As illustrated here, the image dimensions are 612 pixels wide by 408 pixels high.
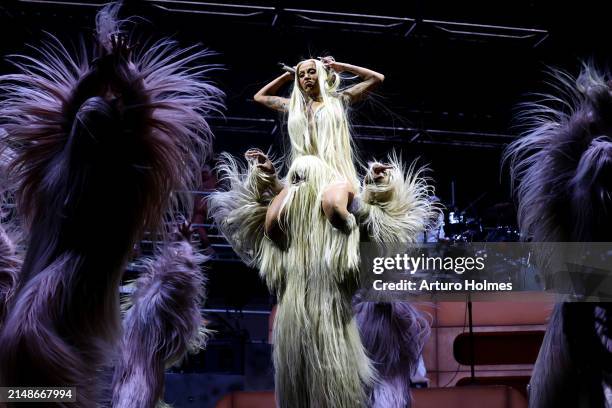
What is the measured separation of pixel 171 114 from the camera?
1.19 m

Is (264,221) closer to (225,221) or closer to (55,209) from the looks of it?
(225,221)

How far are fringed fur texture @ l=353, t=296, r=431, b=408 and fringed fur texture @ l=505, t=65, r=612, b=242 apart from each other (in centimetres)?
36

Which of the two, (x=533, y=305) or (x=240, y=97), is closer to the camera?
(x=533, y=305)

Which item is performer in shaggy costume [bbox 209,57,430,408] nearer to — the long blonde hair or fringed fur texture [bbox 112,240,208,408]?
the long blonde hair

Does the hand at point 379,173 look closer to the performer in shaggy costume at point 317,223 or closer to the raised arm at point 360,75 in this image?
the performer in shaggy costume at point 317,223

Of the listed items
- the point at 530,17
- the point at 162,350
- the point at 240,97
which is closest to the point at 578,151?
the point at 530,17

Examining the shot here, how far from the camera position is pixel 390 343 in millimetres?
1744

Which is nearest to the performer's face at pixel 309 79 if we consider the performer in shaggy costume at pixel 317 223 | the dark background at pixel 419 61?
the performer in shaggy costume at pixel 317 223

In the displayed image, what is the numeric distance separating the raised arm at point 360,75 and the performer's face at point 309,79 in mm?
33

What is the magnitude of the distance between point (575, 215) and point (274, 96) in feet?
2.27

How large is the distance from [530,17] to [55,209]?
123cm

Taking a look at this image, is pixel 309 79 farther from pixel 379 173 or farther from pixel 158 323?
pixel 158 323

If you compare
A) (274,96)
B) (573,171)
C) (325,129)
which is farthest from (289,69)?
(573,171)

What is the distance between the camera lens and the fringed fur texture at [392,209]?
1564 mm
